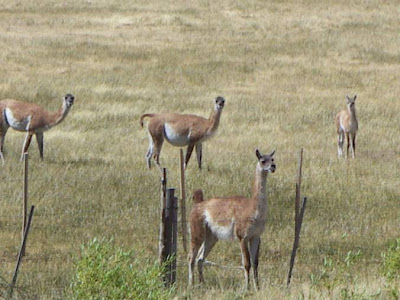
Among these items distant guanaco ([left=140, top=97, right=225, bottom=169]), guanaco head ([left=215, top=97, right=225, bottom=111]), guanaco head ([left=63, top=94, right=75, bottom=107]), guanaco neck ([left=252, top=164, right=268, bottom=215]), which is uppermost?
guanaco head ([left=63, top=94, right=75, bottom=107])

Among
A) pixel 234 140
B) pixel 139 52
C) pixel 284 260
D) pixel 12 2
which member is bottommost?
pixel 284 260

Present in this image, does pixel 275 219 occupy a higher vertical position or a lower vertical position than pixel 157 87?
lower

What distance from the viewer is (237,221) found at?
33.6 ft

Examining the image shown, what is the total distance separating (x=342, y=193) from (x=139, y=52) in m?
21.6

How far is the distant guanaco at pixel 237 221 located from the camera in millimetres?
10148

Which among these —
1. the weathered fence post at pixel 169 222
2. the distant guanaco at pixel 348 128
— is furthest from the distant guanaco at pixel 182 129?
the weathered fence post at pixel 169 222

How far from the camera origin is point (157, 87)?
30.4 m

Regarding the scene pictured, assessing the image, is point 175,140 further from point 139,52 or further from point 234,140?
point 139,52

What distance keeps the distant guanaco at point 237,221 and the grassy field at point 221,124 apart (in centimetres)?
34

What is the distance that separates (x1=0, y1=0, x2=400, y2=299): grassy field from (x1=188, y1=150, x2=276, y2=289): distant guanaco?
0.34 metres

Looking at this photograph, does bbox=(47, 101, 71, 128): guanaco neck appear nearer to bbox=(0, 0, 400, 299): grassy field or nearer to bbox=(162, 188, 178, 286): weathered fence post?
bbox=(0, 0, 400, 299): grassy field

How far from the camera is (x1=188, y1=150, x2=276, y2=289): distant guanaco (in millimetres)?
10148

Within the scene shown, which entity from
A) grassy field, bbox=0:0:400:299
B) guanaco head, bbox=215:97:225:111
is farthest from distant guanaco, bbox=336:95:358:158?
guanaco head, bbox=215:97:225:111

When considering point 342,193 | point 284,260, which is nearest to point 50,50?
point 342,193
